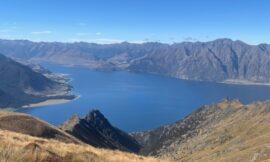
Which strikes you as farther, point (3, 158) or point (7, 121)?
point (7, 121)

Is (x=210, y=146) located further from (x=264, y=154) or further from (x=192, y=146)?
(x=264, y=154)

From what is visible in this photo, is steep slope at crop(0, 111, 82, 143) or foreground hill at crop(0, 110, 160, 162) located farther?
steep slope at crop(0, 111, 82, 143)

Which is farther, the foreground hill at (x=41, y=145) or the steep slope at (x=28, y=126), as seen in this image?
the steep slope at (x=28, y=126)

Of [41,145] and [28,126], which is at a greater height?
[41,145]

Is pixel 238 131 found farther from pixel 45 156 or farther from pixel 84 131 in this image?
pixel 45 156

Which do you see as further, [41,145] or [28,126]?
[28,126]

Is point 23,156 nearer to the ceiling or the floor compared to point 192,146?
nearer to the ceiling

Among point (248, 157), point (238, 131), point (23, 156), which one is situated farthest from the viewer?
point (238, 131)

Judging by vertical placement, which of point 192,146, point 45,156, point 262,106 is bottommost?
point 192,146

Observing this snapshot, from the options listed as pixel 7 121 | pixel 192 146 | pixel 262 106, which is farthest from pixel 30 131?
pixel 262 106

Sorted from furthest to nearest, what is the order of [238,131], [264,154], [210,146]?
[238,131] → [210,146] → [264,154]
